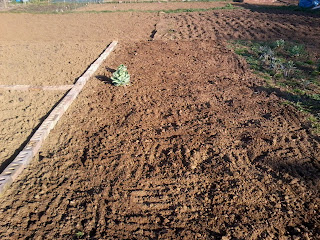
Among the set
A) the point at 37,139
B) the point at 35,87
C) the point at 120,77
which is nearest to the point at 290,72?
the point at 120,77

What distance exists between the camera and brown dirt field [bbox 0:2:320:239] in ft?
9.61

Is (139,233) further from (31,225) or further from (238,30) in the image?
(238,30)

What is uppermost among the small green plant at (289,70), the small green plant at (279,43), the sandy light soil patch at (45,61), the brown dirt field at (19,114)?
the small green plant at (279,43)

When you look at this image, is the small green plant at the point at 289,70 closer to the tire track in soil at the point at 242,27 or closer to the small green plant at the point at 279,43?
the small green plant at the point at 279,43

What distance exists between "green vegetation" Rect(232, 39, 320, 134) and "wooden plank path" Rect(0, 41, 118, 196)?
4.96m

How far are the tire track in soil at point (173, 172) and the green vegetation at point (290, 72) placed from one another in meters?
0.48

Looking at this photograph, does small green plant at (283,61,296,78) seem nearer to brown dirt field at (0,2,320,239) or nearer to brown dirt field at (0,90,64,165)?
brown dirt field at (0,2,320,239)

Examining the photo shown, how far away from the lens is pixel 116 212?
3109mm

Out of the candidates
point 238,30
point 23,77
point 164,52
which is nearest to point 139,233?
point 23,77

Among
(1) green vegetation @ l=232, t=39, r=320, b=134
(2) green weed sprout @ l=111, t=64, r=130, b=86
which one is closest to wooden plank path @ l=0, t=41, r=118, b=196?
(2) green weed sprout @ l=111, t=64, r=130, b=86

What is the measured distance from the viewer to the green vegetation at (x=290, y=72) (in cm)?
534

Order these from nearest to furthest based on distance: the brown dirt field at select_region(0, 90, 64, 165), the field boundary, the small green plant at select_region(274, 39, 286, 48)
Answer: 1. the brown dirt field at select_region(0, 90, 64, 165)
2. the field boundary
3. the small green plant at select_region(274, 39, 286, 48)

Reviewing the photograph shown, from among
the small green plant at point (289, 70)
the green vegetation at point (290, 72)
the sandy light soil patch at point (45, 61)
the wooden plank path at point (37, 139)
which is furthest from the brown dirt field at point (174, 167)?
the sandy light soil patch at point (45, 61)

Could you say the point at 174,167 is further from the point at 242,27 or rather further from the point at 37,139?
the point at 242,27
